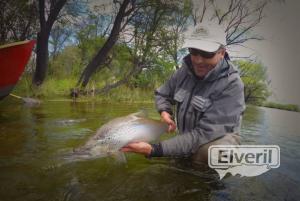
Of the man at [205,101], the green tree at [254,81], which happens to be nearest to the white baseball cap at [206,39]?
the man at [205,101]

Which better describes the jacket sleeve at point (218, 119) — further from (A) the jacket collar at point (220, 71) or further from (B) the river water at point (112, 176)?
(B) the river water at point (112, 176)

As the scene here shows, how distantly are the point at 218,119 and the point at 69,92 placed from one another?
1799 millimetres

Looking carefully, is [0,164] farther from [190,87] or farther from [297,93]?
[297,93]

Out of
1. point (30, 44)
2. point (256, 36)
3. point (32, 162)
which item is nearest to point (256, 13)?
point (256, 36)

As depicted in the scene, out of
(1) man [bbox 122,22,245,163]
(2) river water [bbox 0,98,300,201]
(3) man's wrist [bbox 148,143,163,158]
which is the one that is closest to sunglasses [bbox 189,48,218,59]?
(1) man [bbox 122,22,245,163]

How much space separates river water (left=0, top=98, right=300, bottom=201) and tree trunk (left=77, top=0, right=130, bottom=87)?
0.51 m

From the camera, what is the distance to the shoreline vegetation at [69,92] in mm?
3254

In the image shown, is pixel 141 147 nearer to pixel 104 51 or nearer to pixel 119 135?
pixel 119 135

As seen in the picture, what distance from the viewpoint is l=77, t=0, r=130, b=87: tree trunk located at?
330 centimetres

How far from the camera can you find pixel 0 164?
6.56ft

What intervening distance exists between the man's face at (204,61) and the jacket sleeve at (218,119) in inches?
4.8

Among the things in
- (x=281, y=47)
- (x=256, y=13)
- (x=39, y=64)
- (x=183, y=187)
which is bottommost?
(x=183, y=187)

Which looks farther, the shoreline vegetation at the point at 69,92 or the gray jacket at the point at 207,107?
the shoreline vegetation at the point at 69,92

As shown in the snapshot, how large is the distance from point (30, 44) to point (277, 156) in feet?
6.05
